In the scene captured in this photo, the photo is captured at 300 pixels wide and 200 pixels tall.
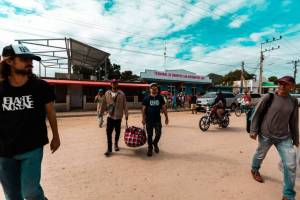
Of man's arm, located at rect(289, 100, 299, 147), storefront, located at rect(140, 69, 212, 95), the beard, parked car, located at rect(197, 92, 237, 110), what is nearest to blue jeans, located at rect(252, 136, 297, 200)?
man's arm, located at rect(289, 100, 299, 147)

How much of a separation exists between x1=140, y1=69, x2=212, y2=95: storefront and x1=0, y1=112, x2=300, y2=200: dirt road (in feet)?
68.4

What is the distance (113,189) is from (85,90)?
20.0 metres

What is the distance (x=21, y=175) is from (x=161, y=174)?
2852mm

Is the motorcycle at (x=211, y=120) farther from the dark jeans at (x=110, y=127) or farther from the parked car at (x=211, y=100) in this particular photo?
the parked car at (x=211, y=100)

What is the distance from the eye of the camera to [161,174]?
4629 millimetres

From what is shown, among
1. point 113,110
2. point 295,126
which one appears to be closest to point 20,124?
point 113,110

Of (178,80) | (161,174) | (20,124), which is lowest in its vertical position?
(161,174)

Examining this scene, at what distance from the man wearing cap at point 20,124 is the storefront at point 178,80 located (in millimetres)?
24789

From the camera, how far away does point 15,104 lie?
87.2 inches

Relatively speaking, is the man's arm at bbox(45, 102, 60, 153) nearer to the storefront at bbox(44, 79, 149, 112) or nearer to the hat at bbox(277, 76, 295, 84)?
the hat at bbox(277, 76, 295, 84)

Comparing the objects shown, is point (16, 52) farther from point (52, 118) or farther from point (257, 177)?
point (257, 177)

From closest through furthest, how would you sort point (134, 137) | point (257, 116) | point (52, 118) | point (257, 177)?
point (52, 118), point (257, 116), point (257, 177), point (134, 137)

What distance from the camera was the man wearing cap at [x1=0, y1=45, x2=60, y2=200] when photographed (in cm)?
221

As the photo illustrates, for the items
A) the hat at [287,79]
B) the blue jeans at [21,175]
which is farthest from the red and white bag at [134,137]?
the blue jeans at [21,175]
